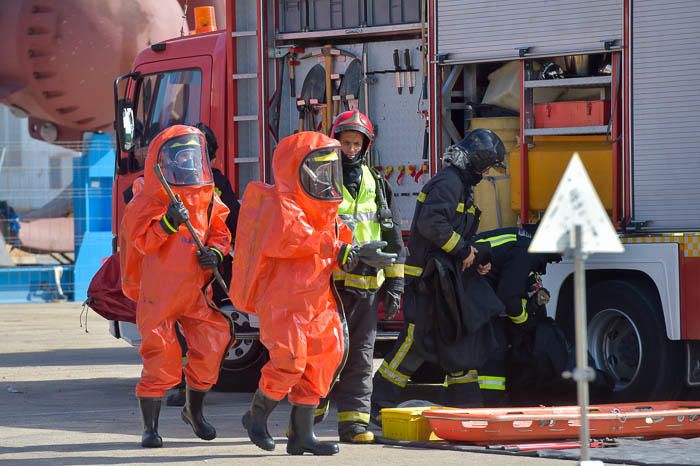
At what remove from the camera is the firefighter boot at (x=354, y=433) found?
8039 mm

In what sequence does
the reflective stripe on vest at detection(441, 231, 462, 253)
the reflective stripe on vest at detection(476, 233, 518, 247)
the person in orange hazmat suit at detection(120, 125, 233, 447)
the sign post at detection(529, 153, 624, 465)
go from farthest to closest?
1. the reflective stripe on vest at detection(476, 233, 518, 247)
2. the reflective stripe on vest at detection(441, 231, 462, 253)
3. the person in orange hazmat suit at detection(120, 125, 233, 447)
4. the sign post at detection(529, 153, 624, 465)

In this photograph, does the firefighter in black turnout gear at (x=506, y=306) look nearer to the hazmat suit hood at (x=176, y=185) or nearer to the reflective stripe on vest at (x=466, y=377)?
the reflective stripe on vest at (x=466, y=377)

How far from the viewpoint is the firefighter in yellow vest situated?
8.04m

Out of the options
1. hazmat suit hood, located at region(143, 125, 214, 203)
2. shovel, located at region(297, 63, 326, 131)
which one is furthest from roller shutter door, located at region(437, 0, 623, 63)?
hazmat suit hood, located at region(143, 125, 214, 203)

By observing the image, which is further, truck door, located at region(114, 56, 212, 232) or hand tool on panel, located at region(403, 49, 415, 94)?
truck door, located at region(114, 56, 212, 232)

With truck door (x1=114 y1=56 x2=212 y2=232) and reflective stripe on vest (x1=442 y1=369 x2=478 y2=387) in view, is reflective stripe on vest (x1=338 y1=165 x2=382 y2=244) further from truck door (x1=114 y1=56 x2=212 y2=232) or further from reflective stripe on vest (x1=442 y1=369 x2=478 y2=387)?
truck door (x1=114 y1=56 x2=212 y2=232)

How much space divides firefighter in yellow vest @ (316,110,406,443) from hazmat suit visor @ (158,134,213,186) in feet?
2.67

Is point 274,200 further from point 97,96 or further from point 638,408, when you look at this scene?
point 97,96

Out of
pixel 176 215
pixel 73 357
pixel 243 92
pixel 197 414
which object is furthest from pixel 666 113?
pixel 73 357

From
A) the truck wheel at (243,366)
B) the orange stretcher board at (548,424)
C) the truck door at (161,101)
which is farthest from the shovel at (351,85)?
the orange stretcher board at (548,424)

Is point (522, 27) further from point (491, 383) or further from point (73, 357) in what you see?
point (73, 357)

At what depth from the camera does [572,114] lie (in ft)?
31.7

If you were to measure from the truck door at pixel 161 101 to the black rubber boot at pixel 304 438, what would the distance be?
4.69 metres

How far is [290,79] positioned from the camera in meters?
11.2
